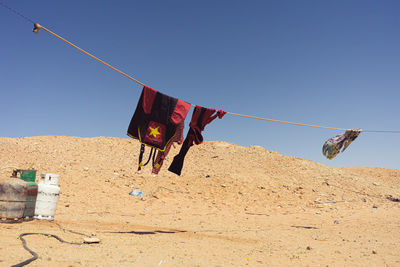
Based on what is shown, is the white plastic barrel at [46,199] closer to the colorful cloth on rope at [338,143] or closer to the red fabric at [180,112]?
the red fabric at [180,112]

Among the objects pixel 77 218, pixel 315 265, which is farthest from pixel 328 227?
pixel 77 218

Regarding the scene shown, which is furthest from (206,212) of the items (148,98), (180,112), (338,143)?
(148,98)

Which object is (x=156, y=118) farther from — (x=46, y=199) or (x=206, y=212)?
(x=206, y=212)

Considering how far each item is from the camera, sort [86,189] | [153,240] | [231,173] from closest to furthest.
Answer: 1. [153,240]
2. [86,189]
3. [231,173]

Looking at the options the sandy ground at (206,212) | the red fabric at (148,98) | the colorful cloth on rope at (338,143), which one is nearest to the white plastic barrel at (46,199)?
the sandy ground at (206,212)

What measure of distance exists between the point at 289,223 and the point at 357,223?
117 inches

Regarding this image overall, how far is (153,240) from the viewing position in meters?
7.27

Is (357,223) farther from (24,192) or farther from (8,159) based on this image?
(8,159)

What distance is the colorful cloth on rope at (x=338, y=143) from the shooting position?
34.3 feet

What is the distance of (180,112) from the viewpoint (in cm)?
791

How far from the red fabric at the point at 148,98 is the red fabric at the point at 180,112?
2.33ft

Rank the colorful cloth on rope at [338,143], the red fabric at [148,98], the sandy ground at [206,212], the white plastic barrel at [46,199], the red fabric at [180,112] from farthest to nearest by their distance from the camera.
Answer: the colorful cloth on rope at [338,143], the white plastic barrel at [46,199], the red fabric at [180,112], the red fabric at [148,98], the sandy ground at [206,212]

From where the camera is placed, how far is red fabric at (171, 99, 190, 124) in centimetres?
787

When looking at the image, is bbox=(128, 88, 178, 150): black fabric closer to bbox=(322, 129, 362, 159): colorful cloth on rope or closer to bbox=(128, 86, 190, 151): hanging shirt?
bbox=(128, 86, 190, 151): hanging shirt
